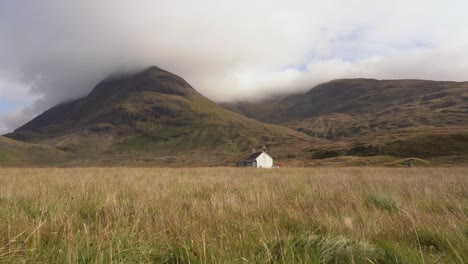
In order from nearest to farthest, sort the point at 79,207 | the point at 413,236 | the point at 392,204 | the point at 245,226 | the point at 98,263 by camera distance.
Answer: the point at 98,263
the point at 413,236
the point at 245,226
the point at 79,207
the point at 392,204

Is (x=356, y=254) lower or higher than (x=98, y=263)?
lower

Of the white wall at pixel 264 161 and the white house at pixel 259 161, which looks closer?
the white house at pixel 259 161

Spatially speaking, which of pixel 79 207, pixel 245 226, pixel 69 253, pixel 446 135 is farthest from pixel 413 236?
pixel 446 135

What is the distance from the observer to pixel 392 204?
5.78m

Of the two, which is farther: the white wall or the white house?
the white wall

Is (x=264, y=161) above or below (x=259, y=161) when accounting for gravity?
below

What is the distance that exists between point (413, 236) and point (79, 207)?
4.85 meters

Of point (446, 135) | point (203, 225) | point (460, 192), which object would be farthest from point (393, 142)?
point (203, 225)

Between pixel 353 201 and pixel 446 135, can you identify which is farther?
pixel 446 135

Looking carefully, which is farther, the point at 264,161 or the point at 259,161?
the point at 264,161

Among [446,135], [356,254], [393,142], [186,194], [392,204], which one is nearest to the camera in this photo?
[356,254]

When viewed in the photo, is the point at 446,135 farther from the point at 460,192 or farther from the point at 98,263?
the point at 98,263

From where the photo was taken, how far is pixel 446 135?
295 ft

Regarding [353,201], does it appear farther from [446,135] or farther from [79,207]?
[446,135]
